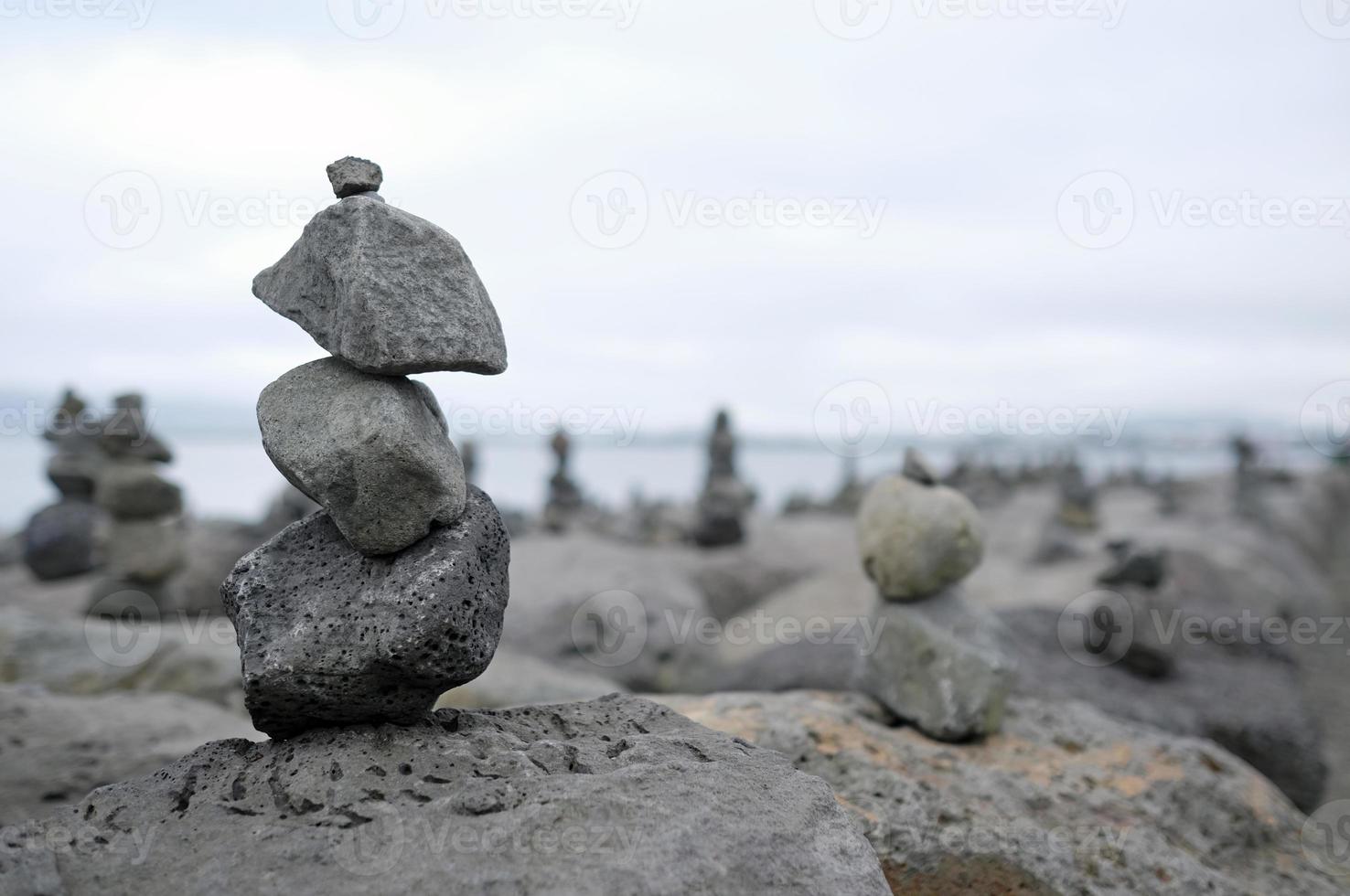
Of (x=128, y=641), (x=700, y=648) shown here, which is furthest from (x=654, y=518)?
(x=128, y=641)

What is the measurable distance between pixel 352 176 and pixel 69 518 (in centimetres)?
1088

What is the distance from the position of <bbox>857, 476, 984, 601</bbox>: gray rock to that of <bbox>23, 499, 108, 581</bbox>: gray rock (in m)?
10.2

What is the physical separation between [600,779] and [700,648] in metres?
7.60

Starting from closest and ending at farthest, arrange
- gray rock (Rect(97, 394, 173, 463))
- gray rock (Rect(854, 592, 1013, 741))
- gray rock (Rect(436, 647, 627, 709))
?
gray rock (Rect(854, 592, 1013, 741)), gray rock (Rect(436, 647, 627, 709)), gray rock (Rect(97, 394, 173, 463))

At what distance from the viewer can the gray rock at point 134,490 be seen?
34.1 feet

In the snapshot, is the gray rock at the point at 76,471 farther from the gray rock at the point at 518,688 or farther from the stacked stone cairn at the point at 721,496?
the stacked stone cairn at the point at 721,496

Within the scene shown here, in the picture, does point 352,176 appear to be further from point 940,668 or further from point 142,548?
point 142,548

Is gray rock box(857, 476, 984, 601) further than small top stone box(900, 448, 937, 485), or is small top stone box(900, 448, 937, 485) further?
small top stone box(900, 448, 937, 485)

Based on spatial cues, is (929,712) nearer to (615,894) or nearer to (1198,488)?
(615,894)

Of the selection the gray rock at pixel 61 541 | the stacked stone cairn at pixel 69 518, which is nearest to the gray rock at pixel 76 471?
the stacked stone cairn at pixel 69 518

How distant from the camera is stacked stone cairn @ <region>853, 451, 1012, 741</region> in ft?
18.2

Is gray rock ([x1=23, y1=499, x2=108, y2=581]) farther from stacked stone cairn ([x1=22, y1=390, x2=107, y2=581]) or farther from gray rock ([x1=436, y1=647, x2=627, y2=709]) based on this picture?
gray rock ([x1=436, y1=647, x2=627, y2=709])

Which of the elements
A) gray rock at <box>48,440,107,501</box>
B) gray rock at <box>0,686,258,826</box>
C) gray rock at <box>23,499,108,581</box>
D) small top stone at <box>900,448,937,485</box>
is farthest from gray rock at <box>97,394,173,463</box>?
small top stone at <box>900,448,937,485</box>

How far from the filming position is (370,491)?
11.0ft
